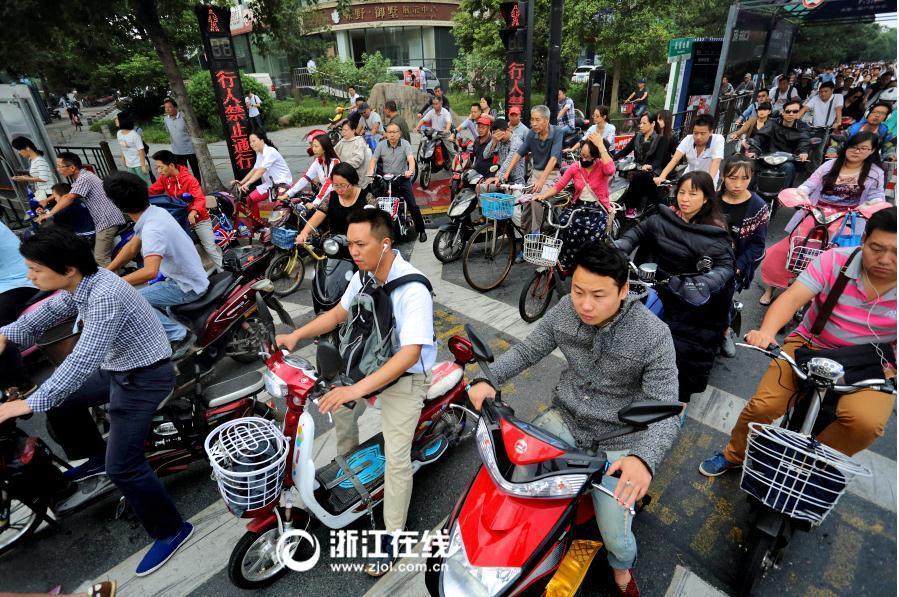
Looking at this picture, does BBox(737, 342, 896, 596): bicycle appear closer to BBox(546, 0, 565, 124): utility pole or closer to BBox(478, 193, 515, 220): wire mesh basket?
BBox(478, 193, 515, 220): wire mesh basket

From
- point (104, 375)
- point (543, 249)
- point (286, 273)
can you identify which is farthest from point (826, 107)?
point (104, 375)

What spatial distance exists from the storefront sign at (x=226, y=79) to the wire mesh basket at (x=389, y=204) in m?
4.50

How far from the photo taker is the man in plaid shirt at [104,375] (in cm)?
A: 232

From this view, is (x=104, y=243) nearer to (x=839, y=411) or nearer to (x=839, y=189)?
(x=839, y=411)

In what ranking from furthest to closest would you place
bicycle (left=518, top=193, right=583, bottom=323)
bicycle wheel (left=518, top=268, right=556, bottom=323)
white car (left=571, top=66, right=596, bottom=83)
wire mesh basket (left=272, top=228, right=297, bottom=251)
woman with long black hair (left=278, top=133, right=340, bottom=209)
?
white car (left=571, top=66, right=596, bottom=83)
woman with long black hair (left=278, top=133, right=340, bottom=209)
wire mesh basket (left=272, top=228, right=297, bottom=251)
bicycle wheel (left=518, top=268, right=556, bottom=323)
bicycle (left=518, top=193, right=583, bottom=323)

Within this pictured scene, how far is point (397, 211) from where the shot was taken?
7051 mm

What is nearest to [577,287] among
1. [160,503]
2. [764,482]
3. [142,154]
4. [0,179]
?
[764,482]

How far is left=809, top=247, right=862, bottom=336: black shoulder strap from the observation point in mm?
2482

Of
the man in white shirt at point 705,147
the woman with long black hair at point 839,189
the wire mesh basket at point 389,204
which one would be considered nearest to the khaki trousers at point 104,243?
the wire mesh basket at point 389,204

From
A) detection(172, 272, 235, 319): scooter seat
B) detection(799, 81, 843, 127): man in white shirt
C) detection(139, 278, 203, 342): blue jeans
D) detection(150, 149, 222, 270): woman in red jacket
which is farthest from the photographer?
detection(799, 81, 843, 127): man in white shirt

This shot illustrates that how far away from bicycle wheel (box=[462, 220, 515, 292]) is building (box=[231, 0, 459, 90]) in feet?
100

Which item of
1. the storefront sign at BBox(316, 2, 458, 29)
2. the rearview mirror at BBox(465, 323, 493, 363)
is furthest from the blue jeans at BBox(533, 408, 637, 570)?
the storefront sign at BBox(316, 2, 458, 29)

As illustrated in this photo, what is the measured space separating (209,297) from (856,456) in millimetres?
5208

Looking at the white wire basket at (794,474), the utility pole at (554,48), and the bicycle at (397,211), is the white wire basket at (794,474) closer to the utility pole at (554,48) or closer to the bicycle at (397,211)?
the bicycle at (397,211)
